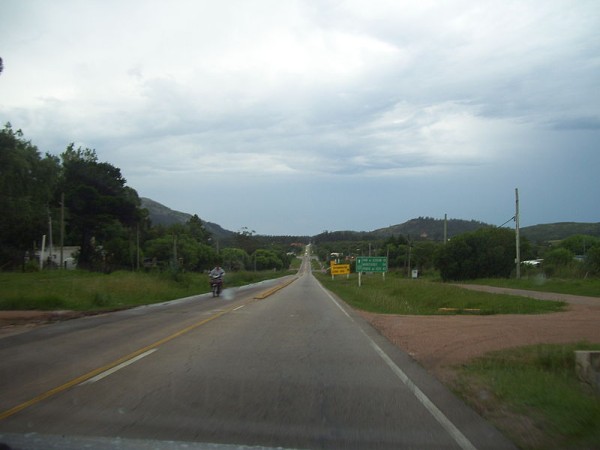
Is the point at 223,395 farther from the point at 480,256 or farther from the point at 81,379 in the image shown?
the point at 480,256

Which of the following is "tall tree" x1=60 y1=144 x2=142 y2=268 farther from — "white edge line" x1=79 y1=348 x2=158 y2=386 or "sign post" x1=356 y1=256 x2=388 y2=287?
"white edge line" x1=79 y1=348 x2=158 y2=386

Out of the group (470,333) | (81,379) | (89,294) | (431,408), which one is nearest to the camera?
(431,408)

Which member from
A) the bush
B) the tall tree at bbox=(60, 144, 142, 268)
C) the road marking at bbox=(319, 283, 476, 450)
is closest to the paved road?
the road marking at bbox=(319, 283, 476, 450)

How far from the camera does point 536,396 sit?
27.1 ft

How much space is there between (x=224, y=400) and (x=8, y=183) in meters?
45.3

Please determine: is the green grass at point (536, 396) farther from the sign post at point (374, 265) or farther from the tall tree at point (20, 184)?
the sign post at point (374, 265)

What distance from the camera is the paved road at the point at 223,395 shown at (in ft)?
21.4

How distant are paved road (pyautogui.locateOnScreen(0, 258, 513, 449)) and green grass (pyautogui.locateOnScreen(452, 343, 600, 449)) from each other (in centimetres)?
34

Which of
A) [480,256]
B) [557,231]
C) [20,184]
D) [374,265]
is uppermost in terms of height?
[20,184]

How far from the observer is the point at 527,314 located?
73.9ft

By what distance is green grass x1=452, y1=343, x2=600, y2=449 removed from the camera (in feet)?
21.7

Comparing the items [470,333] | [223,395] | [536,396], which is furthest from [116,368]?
[470,333]

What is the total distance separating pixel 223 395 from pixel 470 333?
9214 mm

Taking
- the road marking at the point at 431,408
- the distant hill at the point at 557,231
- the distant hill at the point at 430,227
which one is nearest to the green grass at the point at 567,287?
the road marking at the point at 431,408
